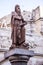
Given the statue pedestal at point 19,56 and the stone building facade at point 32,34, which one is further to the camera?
the stone building facade at point 32,34

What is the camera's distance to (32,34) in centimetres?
1177

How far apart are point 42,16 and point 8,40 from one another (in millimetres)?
2256

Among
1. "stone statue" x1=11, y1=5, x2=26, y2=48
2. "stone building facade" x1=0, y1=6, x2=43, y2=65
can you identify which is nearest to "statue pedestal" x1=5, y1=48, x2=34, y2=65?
"stone statue" x1=11, y1=5, x2=26, y2=48

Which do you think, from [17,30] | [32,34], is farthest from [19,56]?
[32,34]

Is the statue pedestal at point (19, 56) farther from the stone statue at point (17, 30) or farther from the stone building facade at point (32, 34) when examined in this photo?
the stone building facade at point (32, 34)

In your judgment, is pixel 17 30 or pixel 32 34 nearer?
pixel 17 30

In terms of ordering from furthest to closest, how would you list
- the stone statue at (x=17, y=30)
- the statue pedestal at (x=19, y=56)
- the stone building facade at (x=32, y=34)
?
the stone building facade at (x=32, y=34)
the stone statue at (x=17, y=30)
the statue pedestal at (x=19, y=56)

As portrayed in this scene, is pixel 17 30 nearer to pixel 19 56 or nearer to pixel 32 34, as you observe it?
pixel 19 56

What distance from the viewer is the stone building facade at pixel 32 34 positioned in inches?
425

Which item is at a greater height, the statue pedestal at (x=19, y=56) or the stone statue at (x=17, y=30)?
the stone statue at (x=17, y=30)

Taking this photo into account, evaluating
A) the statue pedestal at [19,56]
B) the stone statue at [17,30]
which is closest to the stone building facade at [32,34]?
the stone statue at [17,30]

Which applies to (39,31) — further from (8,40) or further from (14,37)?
(14,37)

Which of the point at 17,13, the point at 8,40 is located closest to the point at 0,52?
the point at 8,40

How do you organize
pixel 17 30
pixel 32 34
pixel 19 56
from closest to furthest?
pixel 19 56 → pixel 17 30 → pixel 32 34
